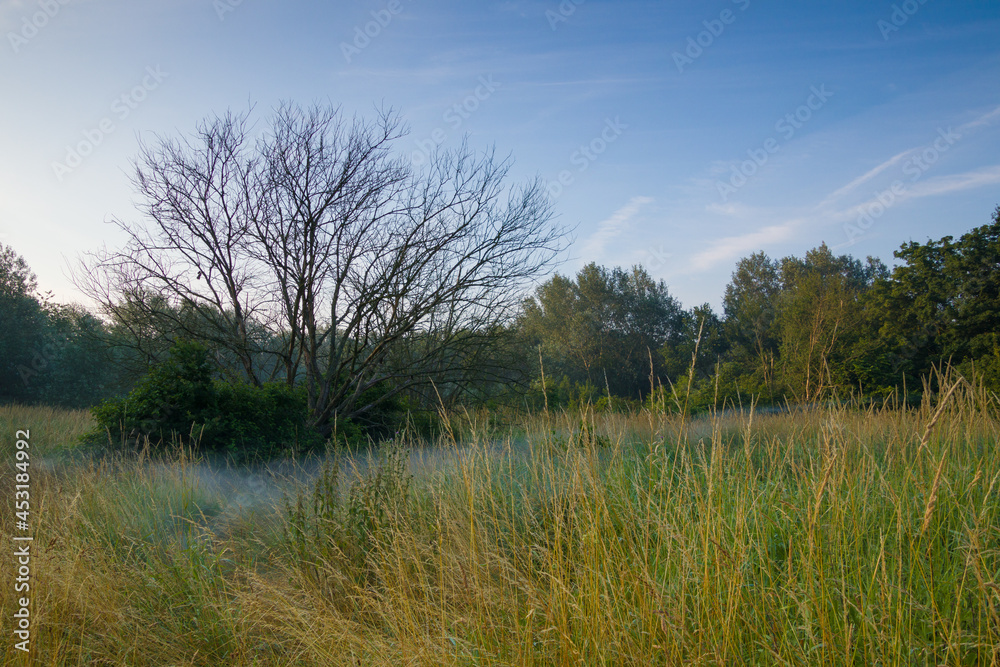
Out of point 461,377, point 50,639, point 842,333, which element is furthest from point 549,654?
point 842,333

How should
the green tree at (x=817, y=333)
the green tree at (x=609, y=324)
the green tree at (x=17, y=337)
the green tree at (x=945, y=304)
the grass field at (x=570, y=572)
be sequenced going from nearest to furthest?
the grass field at (x=570, y=572) → the green tree at (x=817, y=333) → the green tree at (x=945, y=304) → the green tree at (x=17, y=337) → the green tree at (x=609, y=324)

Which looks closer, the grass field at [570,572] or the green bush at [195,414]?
the grass field at [570,572]

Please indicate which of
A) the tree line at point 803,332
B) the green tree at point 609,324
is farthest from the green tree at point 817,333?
the green tree at point 609,324

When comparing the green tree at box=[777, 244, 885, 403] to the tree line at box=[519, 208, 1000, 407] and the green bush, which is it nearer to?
the tree line at box=[519, 208, 1000, 407]

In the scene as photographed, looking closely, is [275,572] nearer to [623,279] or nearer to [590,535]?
[590,535]

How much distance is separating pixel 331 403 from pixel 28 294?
2201cm

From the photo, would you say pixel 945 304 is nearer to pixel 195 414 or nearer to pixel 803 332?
pixel 803 332

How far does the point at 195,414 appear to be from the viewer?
8.22m

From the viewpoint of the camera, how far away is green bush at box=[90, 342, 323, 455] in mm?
7859

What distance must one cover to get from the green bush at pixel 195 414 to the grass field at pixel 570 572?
2.93 metres

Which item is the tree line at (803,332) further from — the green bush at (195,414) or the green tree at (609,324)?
the green bush at (195,414)

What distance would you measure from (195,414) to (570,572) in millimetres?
7270

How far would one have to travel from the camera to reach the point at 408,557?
10.8ft

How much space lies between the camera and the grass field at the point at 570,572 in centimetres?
197
